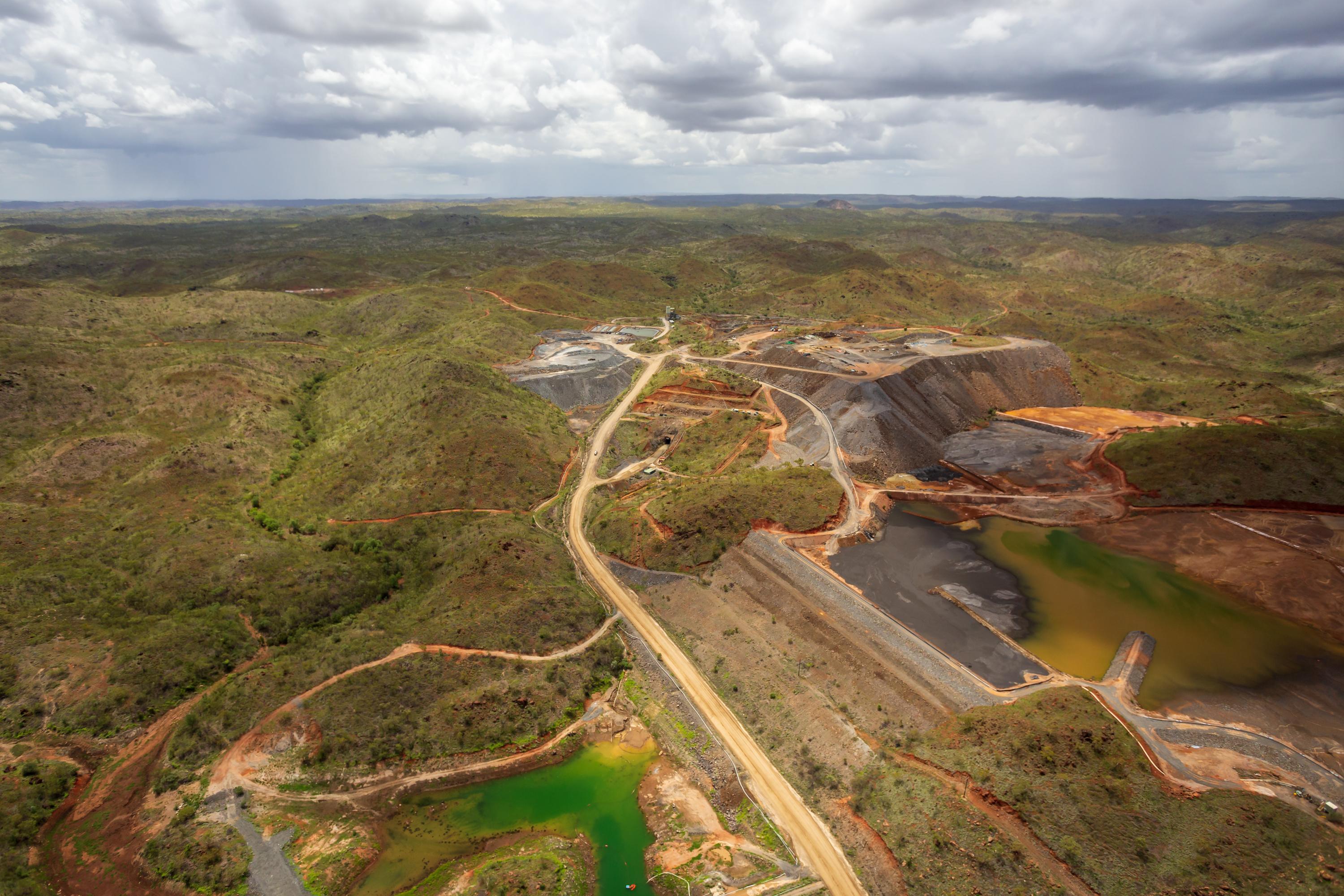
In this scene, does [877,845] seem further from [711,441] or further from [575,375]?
[575,375]

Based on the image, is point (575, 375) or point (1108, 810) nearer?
point (1108, 810)

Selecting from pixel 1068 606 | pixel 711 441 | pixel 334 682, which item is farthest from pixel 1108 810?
pixel 711 441

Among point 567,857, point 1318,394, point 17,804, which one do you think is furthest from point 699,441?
point 1318,394

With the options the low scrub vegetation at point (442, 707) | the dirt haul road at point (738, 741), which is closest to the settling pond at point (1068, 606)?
the dirt haul road at point (738, 741)

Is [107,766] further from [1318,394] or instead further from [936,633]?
[1318,394]

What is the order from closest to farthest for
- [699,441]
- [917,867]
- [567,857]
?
1. [917,867]
2. [567,857]
3. [699,441]

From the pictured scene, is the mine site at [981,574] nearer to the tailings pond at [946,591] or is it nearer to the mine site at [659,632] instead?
the tailings pond at [946,591]

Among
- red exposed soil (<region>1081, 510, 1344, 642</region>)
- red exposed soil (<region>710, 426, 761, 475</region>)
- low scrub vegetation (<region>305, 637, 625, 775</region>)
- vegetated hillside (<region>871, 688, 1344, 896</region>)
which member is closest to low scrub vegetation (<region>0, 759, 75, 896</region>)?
low scrub vegetation (<region>305, 637, 625, 775</region>)
